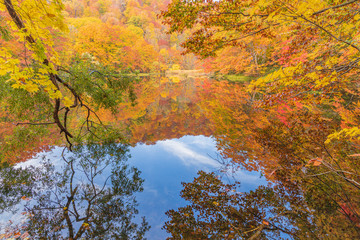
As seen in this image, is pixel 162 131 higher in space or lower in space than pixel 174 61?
lower

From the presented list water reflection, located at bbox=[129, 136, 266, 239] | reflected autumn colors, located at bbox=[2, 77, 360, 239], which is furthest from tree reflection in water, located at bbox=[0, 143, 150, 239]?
water reflection, located at bbox=[129, 136, 266, 239]

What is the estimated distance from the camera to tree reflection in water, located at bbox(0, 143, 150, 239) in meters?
2.55

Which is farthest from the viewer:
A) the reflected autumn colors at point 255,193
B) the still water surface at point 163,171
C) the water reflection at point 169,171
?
the water reflection at point 169,171

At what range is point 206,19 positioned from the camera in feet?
11.7

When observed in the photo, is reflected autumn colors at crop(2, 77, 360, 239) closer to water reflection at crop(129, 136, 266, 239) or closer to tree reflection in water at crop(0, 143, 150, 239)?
tree reflection in water at crop(0, 143, 150, 239)

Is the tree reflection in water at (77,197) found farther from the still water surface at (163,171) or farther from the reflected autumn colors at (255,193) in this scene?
the still water surface at (163,171)

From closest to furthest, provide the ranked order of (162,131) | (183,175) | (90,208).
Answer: (90,208)
(183,175)
(162,131)

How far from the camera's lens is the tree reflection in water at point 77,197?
2.55 metres

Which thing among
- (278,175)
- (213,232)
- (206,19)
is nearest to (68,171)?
(213,232)

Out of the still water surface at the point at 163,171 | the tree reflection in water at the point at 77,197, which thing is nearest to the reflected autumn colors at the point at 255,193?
the tree reflection in water at the point at 77,197

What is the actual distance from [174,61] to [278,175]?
52.9m

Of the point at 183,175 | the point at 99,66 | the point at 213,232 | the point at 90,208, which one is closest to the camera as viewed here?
the point at 213,232

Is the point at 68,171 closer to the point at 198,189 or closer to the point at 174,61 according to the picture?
the point at 198,189

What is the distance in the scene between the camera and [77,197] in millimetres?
3217
